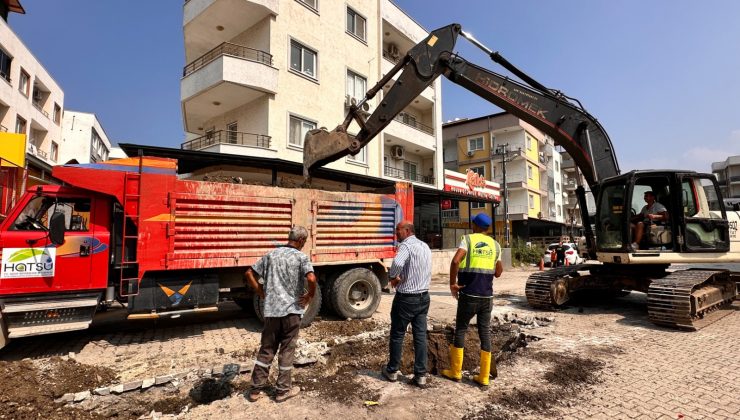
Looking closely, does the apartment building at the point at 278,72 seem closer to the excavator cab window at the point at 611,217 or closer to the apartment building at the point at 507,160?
the excavator cab window at the point at 611,217

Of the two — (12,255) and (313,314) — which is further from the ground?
(12,255)

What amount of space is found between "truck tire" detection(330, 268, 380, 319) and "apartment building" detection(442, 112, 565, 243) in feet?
91.9

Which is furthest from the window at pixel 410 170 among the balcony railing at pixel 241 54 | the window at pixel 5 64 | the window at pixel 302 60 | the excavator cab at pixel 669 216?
the window at pixel 5 64

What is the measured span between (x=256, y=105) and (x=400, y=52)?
39.2ft

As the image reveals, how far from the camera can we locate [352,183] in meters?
16.3

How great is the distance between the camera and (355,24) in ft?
64.4

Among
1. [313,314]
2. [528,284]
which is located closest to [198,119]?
[313,314]

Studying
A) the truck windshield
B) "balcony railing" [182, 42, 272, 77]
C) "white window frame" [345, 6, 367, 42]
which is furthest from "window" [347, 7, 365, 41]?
the truck windshield

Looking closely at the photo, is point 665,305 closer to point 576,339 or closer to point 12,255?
point 576,339

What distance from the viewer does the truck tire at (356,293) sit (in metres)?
7.34

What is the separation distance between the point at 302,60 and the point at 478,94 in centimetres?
1010

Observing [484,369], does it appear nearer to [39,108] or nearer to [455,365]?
[455,365]

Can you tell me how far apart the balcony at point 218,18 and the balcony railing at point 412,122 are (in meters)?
9.28

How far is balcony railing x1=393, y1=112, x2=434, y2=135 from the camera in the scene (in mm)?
22425
